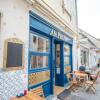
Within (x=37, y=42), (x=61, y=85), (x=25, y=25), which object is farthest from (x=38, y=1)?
(x=61, y=85)

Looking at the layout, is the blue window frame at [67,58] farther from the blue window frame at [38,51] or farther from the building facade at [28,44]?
the blue window frame at [38,51]

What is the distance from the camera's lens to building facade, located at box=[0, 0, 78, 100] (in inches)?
154

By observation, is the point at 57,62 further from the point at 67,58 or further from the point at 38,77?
the point at 38,77

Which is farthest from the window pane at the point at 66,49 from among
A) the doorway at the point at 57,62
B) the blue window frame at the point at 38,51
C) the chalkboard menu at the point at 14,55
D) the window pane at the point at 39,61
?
→ the chalkboard menu at the point at 14,55

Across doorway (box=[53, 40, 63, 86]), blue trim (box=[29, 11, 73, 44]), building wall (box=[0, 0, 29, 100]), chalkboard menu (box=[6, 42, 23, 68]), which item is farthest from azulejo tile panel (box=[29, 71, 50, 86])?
doorway (box=[53, 40, 63, 86])

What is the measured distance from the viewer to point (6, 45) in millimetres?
3910

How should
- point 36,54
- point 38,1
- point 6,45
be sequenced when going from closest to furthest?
1. point 6,45
2. point 38,1
3. point 36,54

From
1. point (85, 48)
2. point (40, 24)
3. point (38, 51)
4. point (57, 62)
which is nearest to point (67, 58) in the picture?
point (57, 62)

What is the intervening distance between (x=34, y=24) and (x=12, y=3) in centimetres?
135

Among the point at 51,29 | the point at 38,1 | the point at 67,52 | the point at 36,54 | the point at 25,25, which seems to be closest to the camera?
the point at 25,25

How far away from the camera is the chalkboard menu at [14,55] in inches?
158

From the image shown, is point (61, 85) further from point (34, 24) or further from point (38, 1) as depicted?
point (38, 1)

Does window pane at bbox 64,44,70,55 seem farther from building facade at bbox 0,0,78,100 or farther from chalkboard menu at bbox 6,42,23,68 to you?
chalkboard menu at bbox 6,42,23,68

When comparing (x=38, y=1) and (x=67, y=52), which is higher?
(x=38, y=1)
